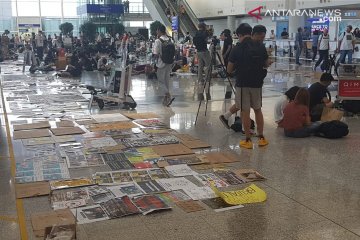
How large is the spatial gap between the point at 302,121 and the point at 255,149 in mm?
1159

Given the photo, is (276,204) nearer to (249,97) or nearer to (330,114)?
(249,97)

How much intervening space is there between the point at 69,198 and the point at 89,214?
1.60 ft

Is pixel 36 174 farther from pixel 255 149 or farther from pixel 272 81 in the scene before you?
pixel 272 81

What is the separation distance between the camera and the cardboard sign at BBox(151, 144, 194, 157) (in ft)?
20.9

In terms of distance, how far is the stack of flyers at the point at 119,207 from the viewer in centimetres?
428

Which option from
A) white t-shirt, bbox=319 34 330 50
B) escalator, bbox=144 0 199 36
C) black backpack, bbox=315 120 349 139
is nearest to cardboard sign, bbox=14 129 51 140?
black backpack, bbox=315 120 349 139

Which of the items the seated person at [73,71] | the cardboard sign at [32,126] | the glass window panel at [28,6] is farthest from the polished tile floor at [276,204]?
the glass window panel at [28,6]

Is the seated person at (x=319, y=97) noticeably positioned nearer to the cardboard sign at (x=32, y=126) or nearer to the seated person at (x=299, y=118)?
the seated person at (x=299, y=118)

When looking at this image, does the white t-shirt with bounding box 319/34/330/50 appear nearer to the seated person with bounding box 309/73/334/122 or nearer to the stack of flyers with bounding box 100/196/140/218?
the seated person with bounding box 309/73/334/122

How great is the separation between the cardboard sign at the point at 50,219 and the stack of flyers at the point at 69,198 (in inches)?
5.9

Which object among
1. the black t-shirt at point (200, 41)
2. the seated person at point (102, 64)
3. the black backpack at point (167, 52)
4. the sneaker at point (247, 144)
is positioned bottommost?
the sneaker at point (247, 144)

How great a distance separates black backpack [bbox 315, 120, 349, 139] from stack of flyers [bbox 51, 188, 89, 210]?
411cm

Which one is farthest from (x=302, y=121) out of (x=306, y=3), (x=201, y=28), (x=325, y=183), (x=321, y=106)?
(x=306, y=3)

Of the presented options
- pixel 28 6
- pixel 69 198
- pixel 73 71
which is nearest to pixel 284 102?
pixel 69 198
